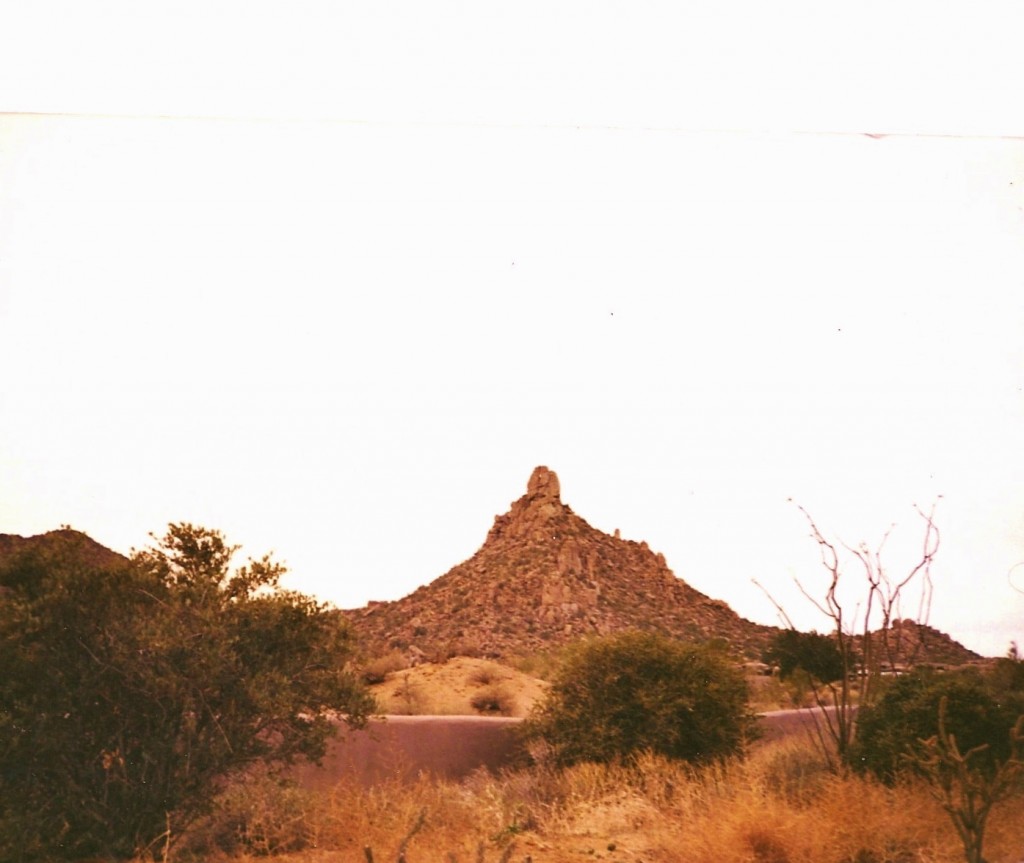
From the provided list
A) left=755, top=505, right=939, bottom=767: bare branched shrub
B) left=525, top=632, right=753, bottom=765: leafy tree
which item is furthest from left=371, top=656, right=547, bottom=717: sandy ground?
left=755, top=505, right=939, bottom=767: bare branched shrub

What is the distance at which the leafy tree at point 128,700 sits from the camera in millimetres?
5859

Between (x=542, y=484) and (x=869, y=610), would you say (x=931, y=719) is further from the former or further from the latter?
(x=542, y=484)

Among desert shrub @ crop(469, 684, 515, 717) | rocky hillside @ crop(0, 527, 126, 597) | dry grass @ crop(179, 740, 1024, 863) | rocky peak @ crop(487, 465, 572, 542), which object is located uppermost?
rocky peak @ crop(487, 465, 572, 542)

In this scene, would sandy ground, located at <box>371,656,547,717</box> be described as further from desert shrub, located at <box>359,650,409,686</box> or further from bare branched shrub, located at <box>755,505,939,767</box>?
bare branched shrub, located at <box>755,505,939,767</box>

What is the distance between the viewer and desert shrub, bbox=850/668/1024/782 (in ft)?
20.9

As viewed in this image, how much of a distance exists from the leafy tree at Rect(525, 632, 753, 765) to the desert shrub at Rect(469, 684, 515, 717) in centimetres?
29

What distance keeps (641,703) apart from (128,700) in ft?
11.9

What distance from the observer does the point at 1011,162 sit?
24.4 ft

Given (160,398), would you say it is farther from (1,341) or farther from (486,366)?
(486,366)

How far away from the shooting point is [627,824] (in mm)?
6273

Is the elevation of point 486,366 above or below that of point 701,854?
above

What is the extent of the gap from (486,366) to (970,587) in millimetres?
3885

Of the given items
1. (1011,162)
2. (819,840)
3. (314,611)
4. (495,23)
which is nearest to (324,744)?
(314,611)

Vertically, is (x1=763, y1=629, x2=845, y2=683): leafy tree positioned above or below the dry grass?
above
